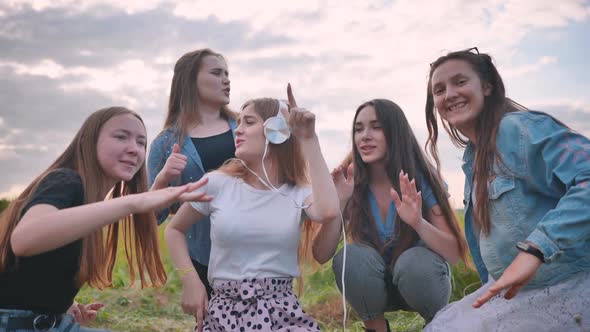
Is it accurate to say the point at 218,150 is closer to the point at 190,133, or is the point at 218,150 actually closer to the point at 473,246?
the point at 190,133

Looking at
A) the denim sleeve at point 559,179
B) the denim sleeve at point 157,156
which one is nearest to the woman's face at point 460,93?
the denim sleeve at point 559,179

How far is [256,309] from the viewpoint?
3.03m

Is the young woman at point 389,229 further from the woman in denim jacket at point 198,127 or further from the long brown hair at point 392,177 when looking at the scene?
the woman in denim jacket at point 198,127

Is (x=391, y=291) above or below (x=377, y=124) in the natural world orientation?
below

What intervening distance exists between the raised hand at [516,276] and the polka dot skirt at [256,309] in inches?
39.2

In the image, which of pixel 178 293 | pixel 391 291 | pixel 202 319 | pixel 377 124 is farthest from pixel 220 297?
pixel 178 293

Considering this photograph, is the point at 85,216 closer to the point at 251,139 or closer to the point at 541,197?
the point at 251,139

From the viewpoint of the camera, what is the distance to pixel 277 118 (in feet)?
10.6

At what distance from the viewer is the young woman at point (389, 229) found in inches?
141

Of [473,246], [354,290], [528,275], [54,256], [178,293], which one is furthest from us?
[178,293]

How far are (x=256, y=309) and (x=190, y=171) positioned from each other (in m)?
1.41

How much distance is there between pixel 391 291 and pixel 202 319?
1.23m

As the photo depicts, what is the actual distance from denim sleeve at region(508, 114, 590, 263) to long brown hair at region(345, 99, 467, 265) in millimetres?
1101

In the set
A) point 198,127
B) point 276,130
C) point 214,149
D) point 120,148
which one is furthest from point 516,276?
point 198,127
